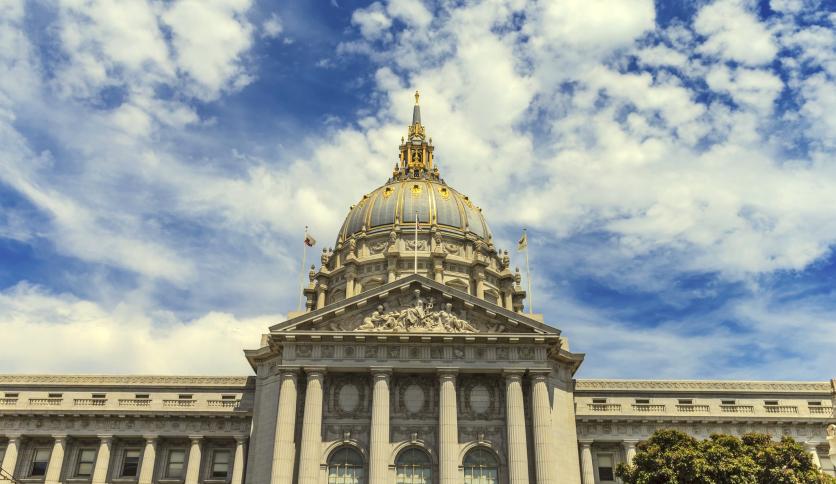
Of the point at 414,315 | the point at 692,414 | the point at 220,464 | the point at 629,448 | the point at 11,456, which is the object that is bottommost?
the point at 220,464

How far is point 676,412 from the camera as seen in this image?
188ft

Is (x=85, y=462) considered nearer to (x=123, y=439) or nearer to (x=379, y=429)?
(x=123, y=439)

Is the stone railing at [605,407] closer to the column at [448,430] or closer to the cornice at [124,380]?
the column at [448,430]

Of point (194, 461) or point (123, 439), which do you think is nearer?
point (194, 461)

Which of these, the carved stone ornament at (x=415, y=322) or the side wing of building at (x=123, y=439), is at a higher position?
the carved stone ornament at (x=415, y=322)

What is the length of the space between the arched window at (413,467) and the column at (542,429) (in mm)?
7318

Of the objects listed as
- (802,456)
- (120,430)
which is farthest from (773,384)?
(120,430)

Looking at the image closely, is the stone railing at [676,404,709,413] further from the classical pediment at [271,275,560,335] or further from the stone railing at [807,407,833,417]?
the classical pediment at [271,275,560,335]

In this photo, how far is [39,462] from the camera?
5559cm

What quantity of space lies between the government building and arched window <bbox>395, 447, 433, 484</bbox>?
94 mm

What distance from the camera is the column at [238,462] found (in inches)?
2078

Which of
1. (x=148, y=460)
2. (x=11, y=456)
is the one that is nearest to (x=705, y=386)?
(x=148, y=460)

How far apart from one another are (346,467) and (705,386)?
104 ft

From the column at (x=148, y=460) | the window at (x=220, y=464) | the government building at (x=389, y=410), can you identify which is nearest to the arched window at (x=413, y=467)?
the government building at (x=389, y=410)
